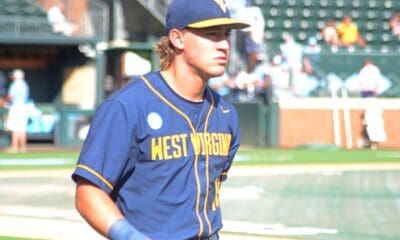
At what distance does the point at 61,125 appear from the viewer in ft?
73.8

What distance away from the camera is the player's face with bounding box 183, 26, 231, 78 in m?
3.49

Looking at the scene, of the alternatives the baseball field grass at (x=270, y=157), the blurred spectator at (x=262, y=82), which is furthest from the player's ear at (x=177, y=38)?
the blurred spectator at (x=262, y=82)

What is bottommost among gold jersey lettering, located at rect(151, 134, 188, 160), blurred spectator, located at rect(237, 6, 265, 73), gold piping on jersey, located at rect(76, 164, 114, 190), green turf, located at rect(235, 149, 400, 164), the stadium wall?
gold piping on jersey, located at rect(76, 164, 114, 190)

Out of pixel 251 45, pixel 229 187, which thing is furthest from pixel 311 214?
pixel 251 45

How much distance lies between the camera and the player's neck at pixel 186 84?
11.7 ft

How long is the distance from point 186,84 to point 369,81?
20264mm

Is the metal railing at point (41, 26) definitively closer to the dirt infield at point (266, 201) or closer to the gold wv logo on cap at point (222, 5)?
the dirt infield at point (266, 201)

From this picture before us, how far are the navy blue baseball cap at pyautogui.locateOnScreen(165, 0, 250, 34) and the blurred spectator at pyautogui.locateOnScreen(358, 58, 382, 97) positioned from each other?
66.0ft

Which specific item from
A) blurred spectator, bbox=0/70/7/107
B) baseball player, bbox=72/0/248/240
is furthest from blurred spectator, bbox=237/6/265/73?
baseball player, bbox=72/0/248/240

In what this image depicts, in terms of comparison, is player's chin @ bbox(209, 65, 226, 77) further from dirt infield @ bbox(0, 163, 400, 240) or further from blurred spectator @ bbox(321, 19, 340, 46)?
blurred spectator @ bbox(321, 19, 340, 46)

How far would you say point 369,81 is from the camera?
23.4 metres

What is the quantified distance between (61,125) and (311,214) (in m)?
12.5

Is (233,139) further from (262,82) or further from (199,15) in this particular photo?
(262,82)

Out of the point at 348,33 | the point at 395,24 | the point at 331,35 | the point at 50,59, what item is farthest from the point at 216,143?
the point at 395,24
